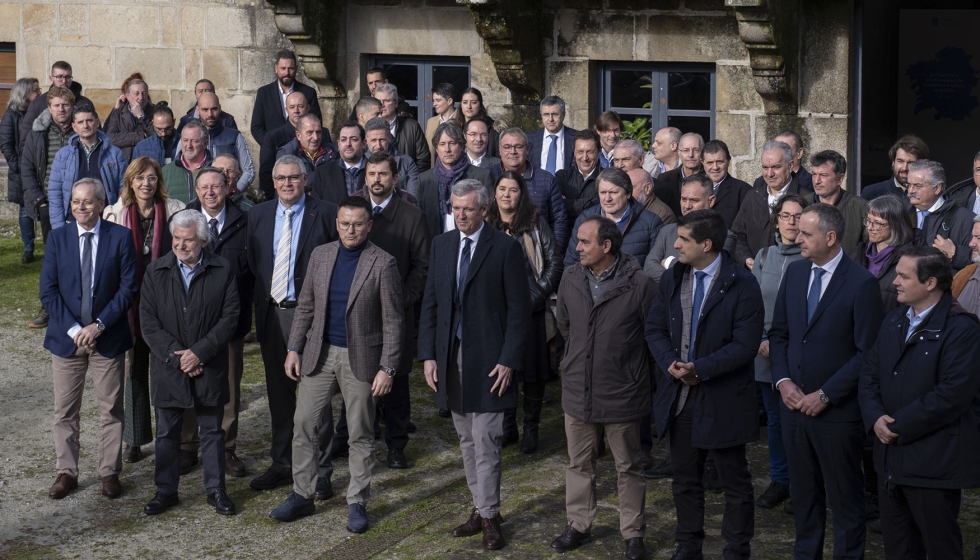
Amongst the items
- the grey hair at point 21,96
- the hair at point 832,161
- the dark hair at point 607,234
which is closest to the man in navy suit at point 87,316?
the dark hair at point 607,234

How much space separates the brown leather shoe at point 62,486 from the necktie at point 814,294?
4321mm

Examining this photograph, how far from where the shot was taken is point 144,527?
6867mm

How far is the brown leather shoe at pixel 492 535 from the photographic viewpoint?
6.49 metres

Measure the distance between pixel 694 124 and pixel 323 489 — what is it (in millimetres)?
6209

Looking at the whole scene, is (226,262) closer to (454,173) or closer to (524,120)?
(454,173)

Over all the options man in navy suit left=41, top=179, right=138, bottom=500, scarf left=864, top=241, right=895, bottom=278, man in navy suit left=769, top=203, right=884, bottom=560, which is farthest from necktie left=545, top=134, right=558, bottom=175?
man in navy suit left=769, top=203, right=884, bottom=560

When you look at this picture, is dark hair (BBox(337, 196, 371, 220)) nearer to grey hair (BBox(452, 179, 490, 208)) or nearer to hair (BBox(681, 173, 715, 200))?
grey hair (BBox(452, 179, 490, 208))

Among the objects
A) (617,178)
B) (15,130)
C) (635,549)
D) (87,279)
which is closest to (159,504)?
(87,279)

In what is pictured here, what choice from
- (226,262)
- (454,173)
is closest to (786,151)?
(454,173)

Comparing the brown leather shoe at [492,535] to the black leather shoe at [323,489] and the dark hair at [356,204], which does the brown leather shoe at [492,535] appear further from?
the dark hair at [356,204]

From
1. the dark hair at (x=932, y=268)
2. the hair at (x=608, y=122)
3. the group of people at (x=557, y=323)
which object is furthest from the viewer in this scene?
the hair at (x=608, y=122)

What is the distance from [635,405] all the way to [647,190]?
231cm

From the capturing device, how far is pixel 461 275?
6.79m

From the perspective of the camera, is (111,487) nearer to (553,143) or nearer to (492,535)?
(492,535)
